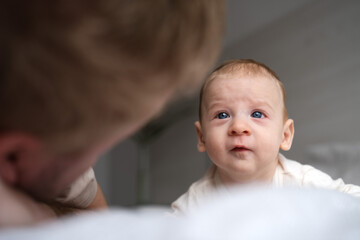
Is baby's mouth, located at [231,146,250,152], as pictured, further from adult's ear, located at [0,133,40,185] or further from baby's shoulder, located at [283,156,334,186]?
adult's ear, located at [0,133,40,185]

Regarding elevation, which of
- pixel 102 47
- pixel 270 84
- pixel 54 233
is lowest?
pixel 54 233

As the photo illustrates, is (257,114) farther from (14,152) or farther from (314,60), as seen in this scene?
(314,60)

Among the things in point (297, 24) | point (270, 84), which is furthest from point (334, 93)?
point (270, 84)

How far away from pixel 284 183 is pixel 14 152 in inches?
32.4

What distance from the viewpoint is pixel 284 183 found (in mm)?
996

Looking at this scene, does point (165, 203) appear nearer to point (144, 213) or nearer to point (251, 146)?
point (251, 146)

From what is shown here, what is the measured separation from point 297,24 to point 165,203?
64.8 inches

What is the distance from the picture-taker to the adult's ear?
29 cm

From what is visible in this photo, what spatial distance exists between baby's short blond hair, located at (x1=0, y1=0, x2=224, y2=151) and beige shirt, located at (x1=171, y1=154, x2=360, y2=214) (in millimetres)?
701

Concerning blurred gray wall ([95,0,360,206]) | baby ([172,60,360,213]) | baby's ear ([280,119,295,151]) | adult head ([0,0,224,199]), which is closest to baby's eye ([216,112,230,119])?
baby ([172,60,360,213])

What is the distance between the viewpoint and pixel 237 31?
7.27 ft

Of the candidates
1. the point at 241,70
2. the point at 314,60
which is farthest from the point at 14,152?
the point at 314,60

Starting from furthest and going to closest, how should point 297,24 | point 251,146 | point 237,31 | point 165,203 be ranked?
1. point 165,203
2. point 237,31
3. point 297,24
4. point 251,146

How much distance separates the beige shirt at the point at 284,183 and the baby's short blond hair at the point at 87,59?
0.70m
